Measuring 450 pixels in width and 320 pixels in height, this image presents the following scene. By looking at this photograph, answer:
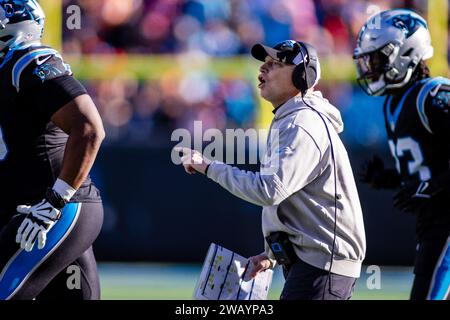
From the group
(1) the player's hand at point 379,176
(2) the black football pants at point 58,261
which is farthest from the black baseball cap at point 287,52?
(1) the player's hand at point 379,176

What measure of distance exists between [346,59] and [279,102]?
7.36m

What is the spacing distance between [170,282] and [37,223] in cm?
542

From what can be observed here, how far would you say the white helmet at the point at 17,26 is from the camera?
5.23 m

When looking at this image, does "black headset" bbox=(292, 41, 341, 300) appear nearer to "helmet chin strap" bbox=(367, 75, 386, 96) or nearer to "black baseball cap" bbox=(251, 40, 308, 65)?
"black baseball cap" bbox=(251, 40, 308, 65)

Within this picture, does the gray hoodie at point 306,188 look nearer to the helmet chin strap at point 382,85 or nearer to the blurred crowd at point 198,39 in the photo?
the helmet chin strap at point 382,85

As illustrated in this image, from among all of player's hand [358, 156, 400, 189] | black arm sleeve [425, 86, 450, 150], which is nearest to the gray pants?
black arm sleeve [425, 86, 450, 150]

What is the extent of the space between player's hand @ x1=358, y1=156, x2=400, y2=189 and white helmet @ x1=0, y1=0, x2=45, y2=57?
2221mm

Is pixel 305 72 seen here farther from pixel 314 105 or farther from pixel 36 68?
pixel 36 68

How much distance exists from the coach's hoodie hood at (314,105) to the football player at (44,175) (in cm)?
84

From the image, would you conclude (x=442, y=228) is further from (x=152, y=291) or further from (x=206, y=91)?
(x=206, y=91)

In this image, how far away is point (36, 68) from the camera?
16.3 feet

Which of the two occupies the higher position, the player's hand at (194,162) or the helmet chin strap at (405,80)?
the helmet chin strap at (405,80)

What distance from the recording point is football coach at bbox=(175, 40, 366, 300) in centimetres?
473

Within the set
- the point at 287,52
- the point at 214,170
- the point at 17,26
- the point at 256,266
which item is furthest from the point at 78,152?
the point at 287,52
